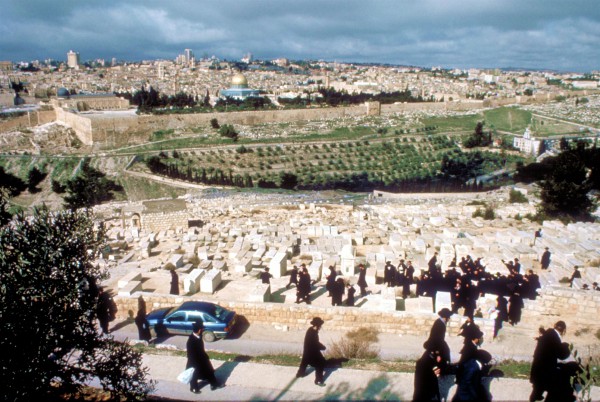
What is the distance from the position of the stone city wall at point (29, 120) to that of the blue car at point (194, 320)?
50.5m

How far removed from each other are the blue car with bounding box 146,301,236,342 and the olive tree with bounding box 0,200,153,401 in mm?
2525

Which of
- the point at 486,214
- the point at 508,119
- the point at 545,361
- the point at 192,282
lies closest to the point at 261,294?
the point at 192,282

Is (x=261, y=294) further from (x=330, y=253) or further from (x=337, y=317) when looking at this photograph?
(x=330, y=253)

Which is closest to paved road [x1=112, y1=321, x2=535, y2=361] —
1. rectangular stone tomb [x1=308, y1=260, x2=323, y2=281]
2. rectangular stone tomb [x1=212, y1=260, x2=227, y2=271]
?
rectangular stone tomb [x1=308, y1=260, x2=323, y2=281]

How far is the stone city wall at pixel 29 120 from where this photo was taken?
161 ft

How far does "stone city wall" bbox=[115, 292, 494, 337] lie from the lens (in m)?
7.65

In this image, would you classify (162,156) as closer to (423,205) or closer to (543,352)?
(423,205)

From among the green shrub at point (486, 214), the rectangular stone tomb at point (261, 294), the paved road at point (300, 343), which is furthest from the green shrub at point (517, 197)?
the rectangular stone tomb at point (261, 294)

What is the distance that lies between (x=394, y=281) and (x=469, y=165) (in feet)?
109

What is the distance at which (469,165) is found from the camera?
3966 centimetres

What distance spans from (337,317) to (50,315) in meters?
4.79

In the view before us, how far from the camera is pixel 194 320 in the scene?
7.80 meters

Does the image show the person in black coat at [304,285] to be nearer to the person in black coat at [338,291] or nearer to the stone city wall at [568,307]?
the person in black coat at [338,291]

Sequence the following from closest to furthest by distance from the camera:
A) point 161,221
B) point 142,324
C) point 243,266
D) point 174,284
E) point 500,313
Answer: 1. point 500,313
2. point 142,324
3. point 174,284
4. point 243,266
5. point 161,221
